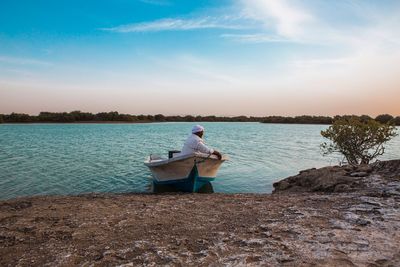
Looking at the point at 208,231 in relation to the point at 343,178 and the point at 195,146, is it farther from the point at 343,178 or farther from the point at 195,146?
the point at 195,146

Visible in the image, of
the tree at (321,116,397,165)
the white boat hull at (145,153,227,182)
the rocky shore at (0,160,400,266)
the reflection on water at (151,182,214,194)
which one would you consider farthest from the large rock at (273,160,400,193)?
the tree at (321,116,397,165)

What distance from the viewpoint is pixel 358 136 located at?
1541cm

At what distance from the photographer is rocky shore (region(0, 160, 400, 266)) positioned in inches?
183

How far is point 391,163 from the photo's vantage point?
36.1 ft

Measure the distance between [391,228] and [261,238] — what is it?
2.17 meters

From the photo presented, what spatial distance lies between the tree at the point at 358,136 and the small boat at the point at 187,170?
18.9ft

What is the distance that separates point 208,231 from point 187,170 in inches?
290

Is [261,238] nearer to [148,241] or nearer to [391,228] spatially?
[148,241]

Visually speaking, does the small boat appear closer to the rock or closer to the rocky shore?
the rocky shore

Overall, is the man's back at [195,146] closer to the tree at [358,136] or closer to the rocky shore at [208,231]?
the rocky shore at [208,231]

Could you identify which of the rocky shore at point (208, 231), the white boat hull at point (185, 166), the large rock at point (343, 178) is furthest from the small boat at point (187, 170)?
the rocky shore at point (208, 231)

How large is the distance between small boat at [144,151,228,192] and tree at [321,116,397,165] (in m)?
5.75

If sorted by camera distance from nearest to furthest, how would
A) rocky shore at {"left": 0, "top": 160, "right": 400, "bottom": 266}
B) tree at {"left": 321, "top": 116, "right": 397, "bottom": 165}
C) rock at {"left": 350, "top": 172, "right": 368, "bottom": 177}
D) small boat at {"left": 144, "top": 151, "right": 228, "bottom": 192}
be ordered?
rocky shore at {"left": 0, "top": 160, "right": 400, "bottom": 266}
rock at {"left": 350, "top": 172, "right": 368, "bottom": 177}
small boat at {"left": 144, "top": 151, "right": 228, "bottom": 192}
tree at {"left": 321, "top": 116, "right": 397, "bottom": 165}

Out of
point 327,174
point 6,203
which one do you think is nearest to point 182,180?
point 327,174
